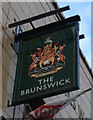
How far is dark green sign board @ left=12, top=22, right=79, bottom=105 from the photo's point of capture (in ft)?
23.9

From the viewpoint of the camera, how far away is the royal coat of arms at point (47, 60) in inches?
302

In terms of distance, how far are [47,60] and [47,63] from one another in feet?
0.38

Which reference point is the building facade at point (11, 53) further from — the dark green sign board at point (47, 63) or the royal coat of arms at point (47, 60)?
the royal coat of arms at point (47, 60)

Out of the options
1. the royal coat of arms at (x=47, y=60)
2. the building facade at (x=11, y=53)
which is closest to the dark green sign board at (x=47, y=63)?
the royal coat of arms at (x=47, y=60)

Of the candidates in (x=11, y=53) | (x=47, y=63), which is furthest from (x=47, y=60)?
(x=11, y=53)

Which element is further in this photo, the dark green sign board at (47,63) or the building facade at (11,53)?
the building facade at (11,53)

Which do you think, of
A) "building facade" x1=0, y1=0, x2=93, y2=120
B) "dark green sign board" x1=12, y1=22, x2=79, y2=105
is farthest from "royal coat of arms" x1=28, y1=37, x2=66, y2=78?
"building facade" x1=0, y1=0, x2=93, y2=120

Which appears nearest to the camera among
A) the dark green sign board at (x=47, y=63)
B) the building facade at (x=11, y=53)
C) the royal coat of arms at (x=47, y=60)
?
the dark green sign board at (x=47, y=63)

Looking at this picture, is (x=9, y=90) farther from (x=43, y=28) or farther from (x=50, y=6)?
(x=50, y=6)

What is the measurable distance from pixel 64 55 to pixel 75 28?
753 millimetres

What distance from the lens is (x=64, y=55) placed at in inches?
308

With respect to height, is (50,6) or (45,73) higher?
(45,73)

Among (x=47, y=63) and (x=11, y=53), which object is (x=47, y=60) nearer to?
(x=47, y=63)

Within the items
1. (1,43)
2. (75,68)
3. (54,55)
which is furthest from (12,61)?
(75,68)
